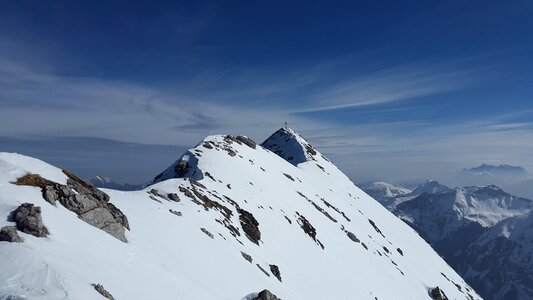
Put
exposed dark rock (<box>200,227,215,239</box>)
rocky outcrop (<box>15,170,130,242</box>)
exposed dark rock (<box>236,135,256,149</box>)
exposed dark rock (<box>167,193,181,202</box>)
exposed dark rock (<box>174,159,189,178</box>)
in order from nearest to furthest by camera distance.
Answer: rocky outcrop (<box>15,170,130,242</box>) → exposed dark rock (<box>200,227,215,239</box>) → exposed dark rock (<box>167,193,181,202</box>) → exposed dark rock (<box>174,159,189,178</box>) → exposed dark rock (<box>236,135,256,149</box>)

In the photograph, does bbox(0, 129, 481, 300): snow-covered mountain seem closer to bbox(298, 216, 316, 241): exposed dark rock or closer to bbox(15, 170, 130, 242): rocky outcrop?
bbox(15, 170, 130, 242): rocky outcrop

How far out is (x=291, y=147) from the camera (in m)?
146

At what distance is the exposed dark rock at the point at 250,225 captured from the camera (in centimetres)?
4896

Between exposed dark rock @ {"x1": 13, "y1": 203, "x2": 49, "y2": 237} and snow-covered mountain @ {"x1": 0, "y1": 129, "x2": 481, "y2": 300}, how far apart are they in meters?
0.06

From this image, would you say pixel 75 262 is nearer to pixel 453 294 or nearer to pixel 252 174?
pixel 252 174

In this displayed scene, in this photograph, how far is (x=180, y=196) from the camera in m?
47.3

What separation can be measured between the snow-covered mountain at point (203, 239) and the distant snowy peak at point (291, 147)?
34.8 metres

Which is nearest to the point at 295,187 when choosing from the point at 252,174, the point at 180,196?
the point at 252,174

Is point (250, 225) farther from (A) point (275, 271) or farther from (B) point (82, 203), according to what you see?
(B) point (82, 203)

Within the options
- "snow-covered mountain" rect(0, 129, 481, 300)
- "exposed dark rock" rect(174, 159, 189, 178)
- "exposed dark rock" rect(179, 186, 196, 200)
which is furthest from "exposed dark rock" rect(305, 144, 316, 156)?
"exposed dark rock" rect(179, 186, 196, 200)

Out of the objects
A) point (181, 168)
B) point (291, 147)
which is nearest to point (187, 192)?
point (181, 168)

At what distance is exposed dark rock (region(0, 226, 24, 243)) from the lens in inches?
776

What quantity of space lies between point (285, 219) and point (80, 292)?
45.9m

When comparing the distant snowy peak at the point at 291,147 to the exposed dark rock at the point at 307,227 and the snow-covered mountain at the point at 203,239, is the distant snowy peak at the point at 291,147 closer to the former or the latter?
the snow-covered mountain at the point at 203,239
